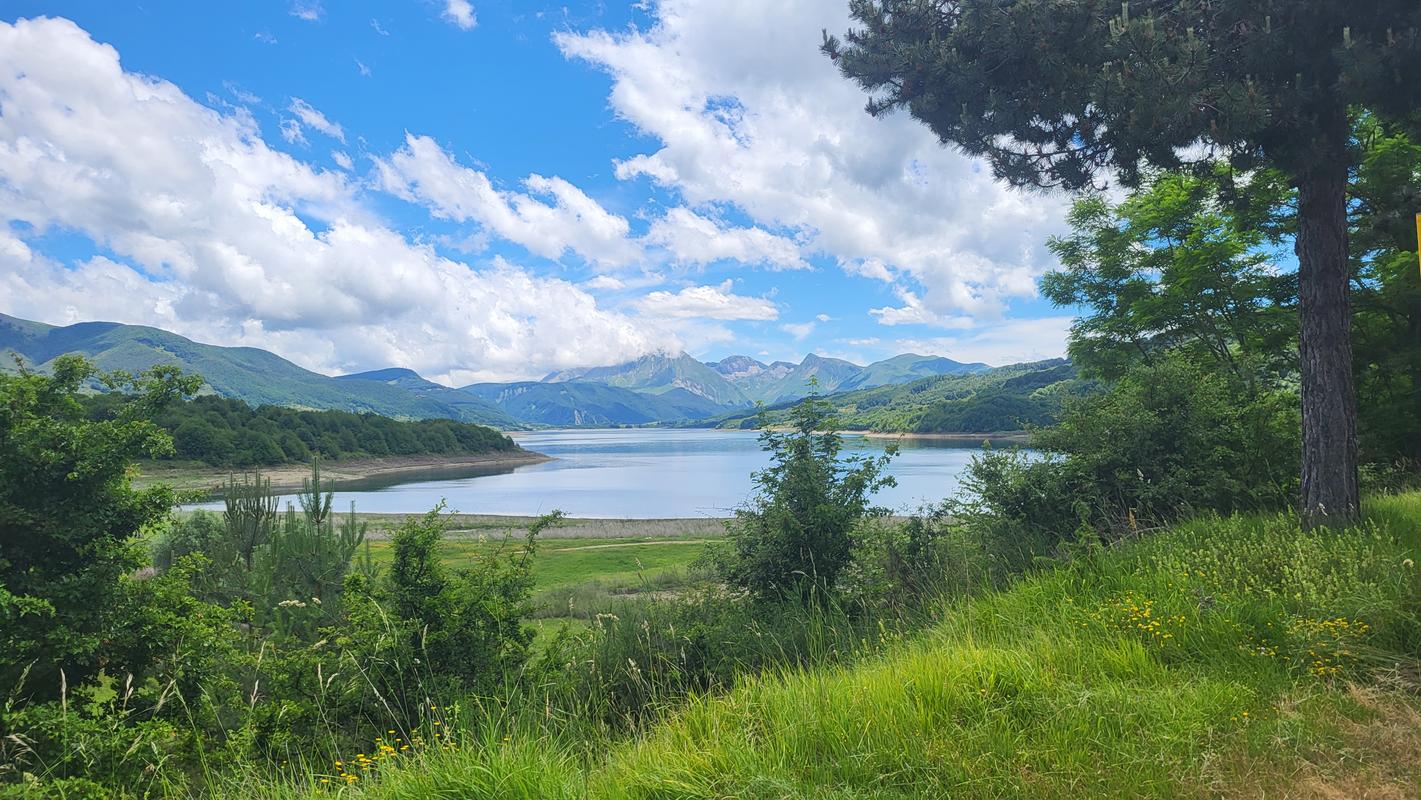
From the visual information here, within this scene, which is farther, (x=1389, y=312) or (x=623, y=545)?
(x=623, y=545)

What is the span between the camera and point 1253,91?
6.17 metres

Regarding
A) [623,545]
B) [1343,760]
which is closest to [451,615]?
[1343,760]

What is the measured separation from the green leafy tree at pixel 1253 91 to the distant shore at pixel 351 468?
220ft

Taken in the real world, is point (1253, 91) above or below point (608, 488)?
above

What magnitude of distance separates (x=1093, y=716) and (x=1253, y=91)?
5942 millimetres

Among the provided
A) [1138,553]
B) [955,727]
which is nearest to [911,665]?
[955,727]

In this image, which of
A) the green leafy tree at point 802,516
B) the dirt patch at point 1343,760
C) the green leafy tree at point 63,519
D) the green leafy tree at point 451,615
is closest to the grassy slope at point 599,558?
the green leafy tree at point 802,516

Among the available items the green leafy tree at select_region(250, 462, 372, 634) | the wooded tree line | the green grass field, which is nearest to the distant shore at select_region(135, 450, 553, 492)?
the wooded tree line

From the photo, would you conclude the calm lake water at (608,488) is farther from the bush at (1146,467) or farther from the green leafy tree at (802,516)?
the green leafy tree at (802,516)

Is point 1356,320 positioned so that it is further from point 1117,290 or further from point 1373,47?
point 1373,47

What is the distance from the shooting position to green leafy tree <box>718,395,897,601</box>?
8.54m

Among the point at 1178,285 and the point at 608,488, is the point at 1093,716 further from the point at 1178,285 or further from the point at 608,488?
the point at 608,488

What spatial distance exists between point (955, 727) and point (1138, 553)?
3849mm

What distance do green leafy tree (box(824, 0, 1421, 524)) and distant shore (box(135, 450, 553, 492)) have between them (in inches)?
2637
